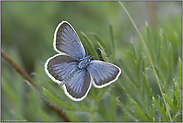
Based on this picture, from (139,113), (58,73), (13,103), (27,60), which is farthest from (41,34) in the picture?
(139,113)

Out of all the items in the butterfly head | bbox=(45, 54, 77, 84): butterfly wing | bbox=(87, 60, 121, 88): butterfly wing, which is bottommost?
bbox=(87, 60, 121, 88): butterfly wing

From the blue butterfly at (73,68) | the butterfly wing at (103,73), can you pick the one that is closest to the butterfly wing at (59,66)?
the blue butterfly at (73,68)

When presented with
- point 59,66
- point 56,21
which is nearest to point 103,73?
point 59,66

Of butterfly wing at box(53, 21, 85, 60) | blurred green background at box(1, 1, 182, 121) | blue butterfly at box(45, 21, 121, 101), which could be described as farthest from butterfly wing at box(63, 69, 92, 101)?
blurred green background at box(1, 1, 182, 121)

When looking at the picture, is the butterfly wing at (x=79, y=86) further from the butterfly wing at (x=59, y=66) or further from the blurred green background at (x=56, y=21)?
the blurred green background at (x=56, y=21)

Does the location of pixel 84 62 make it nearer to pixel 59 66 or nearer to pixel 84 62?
pixel 84 62

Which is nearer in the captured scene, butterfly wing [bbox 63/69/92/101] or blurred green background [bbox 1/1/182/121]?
butterfly wing [bbox 63/69/92/101]

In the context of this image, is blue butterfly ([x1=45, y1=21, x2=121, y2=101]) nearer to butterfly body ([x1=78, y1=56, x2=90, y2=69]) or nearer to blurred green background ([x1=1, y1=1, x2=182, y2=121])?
butterfly body ([x1=78, y1=56, x2=90, y2=69])
